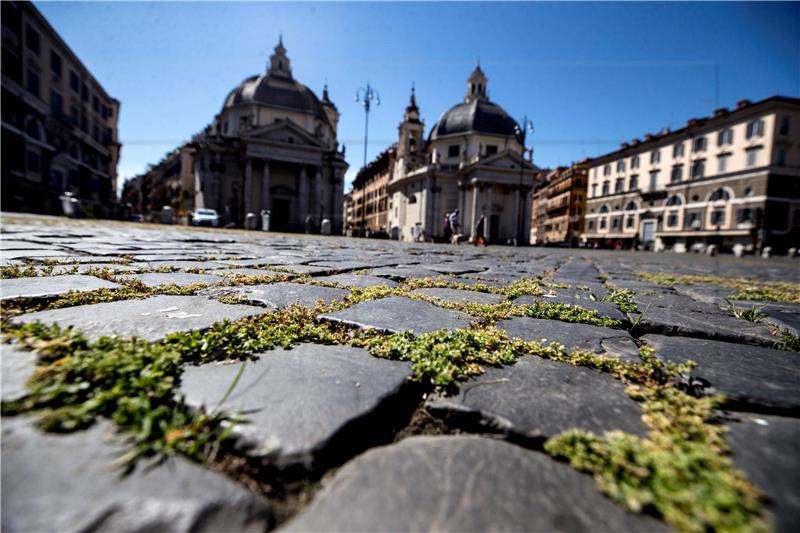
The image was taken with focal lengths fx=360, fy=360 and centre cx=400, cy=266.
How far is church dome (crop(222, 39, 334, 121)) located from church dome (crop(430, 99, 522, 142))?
14.8 metres

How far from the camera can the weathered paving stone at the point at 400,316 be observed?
6.01ft

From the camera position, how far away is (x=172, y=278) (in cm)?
296

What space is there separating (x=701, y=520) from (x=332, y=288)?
249 centimetres

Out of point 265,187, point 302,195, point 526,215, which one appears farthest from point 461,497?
point 526,215

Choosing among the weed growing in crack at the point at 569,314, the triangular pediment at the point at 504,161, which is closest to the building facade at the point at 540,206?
the triangular pediment at the point at 504,161

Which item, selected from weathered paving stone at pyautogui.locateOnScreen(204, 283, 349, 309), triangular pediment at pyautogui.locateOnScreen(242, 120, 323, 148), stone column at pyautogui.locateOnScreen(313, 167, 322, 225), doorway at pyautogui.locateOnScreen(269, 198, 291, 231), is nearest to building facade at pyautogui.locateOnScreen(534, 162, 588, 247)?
stone column at pyautogui.locateOnScreen(313, 167, 322, 225)

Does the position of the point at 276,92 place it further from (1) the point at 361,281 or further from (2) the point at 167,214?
(1) the point at 361,281

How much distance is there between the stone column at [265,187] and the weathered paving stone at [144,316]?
35510mm

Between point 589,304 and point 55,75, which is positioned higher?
point 55,75

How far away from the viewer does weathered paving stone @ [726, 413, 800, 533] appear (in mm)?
692

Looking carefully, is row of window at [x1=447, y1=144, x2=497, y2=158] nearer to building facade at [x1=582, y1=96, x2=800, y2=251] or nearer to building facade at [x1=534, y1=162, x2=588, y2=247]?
building facade at [x1=534, y1=162, x2=588, y2=247]

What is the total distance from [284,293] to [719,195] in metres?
51.1

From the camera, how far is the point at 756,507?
0.67m

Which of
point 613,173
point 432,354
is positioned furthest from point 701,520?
point 613,173
